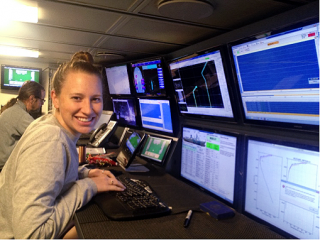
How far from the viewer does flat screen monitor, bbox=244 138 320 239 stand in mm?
1016

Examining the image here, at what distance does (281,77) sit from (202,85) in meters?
0.59

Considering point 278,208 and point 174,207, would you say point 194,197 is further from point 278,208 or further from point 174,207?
point 278,208

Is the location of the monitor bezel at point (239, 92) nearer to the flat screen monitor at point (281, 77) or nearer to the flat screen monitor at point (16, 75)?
the flat screen monitor at point (281, 77)

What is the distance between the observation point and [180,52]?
222 cm

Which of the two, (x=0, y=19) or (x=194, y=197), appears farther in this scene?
(x=0, y=19)

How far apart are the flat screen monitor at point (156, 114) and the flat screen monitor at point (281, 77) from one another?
853 mm

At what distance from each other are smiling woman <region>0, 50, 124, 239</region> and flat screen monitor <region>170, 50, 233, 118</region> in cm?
65

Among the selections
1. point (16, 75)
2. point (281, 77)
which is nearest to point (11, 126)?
point (16, 75)

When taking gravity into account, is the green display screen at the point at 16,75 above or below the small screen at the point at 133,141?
above

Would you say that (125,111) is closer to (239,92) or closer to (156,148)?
(156,148)

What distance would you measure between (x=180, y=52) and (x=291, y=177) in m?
1.41

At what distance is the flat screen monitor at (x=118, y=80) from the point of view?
2.80 metres

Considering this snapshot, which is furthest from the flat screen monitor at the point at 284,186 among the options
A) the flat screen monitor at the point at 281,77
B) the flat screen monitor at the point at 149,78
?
the flat screen monitor at the point at 149,78

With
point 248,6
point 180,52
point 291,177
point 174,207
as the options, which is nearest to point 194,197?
point 174,207
